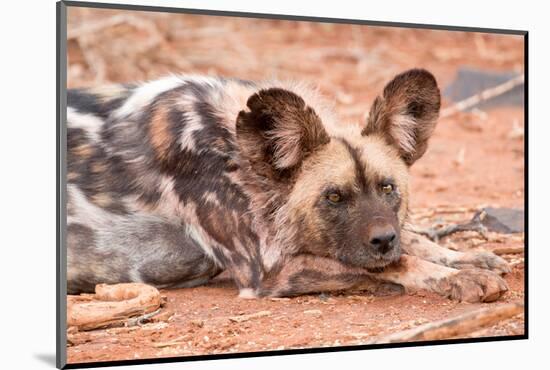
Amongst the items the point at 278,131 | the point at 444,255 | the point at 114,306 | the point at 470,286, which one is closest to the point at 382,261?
the point at 470,286

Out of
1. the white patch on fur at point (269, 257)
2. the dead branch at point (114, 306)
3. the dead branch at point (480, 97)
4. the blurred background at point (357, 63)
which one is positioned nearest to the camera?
the dead branch at point (114, 306)

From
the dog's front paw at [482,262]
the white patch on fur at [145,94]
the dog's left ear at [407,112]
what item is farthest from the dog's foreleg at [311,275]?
the white patch on fur at [145,94]

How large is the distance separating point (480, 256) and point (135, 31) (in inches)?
90.1

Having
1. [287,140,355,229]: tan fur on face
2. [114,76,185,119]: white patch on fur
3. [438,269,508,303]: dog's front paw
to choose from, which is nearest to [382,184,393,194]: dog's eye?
[287,140,355,229]: tan fur on face

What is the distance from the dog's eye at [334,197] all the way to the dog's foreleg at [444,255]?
531mm

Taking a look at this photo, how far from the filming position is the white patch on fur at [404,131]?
16.2 feet

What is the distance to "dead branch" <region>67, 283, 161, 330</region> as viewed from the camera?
4.34 meters

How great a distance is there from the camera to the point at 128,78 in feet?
17.4

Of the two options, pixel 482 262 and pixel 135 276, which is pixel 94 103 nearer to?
pixel 135 276

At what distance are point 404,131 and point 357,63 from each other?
1602 millimetres

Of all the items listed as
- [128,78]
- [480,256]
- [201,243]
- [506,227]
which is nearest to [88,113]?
[128,78]

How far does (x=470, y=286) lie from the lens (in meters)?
4.73

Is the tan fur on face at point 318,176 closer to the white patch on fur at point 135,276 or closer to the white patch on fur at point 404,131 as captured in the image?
the white patch on fur at point 404,131

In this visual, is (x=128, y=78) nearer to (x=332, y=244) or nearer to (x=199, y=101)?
(x=199, y=101)
